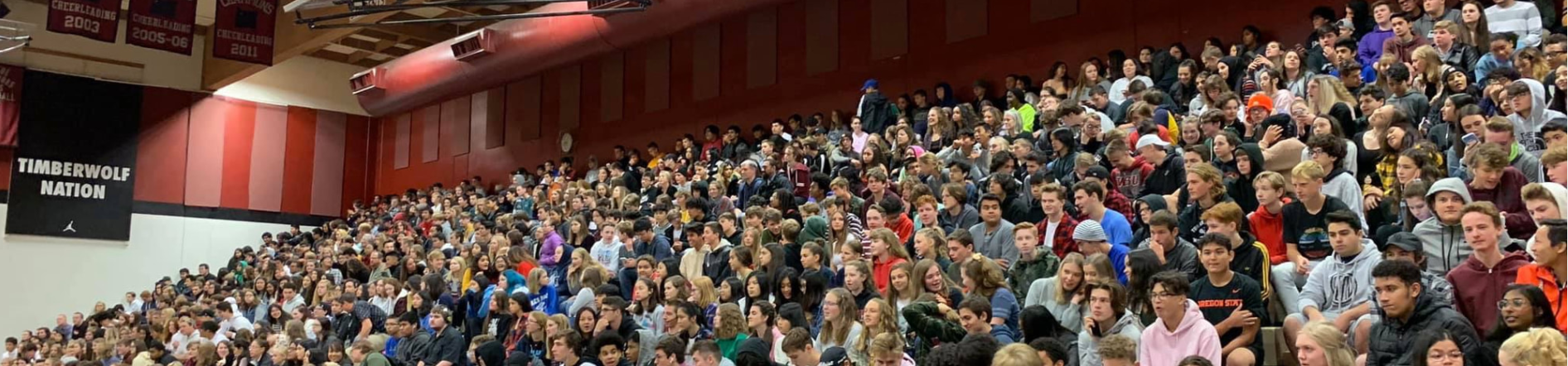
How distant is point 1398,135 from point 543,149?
600 inches

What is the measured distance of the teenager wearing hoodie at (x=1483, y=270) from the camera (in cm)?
471

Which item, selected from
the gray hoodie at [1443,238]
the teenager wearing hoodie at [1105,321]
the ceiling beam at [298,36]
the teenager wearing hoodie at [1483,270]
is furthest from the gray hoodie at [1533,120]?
the ceiling beam at [298,36]

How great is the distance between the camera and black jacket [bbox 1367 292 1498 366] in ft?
14.1

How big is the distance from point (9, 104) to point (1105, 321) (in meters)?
18.8

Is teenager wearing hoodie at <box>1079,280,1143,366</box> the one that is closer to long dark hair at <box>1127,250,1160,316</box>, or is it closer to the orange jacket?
long dark hair at <box>1127,250,1160,316</box>

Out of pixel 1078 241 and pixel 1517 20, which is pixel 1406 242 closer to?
pixel 1078 241

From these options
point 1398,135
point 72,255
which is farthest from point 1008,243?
point 72,255

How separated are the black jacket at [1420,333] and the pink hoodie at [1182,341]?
55 cm

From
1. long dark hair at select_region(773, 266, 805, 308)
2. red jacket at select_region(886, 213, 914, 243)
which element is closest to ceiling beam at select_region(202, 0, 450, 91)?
red jacket at select_region(886, 213, 914, 243)

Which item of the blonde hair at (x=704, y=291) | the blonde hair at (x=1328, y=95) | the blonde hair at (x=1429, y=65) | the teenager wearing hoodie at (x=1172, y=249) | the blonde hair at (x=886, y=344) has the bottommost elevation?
the blonde hair at (x=886, y=344)

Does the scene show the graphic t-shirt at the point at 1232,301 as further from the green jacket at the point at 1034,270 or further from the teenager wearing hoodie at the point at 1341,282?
the green jacket at the point at 1034,270

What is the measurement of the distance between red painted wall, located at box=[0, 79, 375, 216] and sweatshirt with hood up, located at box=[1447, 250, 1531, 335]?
65.5 feet

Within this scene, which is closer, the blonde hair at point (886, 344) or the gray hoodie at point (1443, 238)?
the gray hoodie at point (1443, 238)

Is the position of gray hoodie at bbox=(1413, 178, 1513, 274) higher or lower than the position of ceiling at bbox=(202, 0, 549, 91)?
lower
